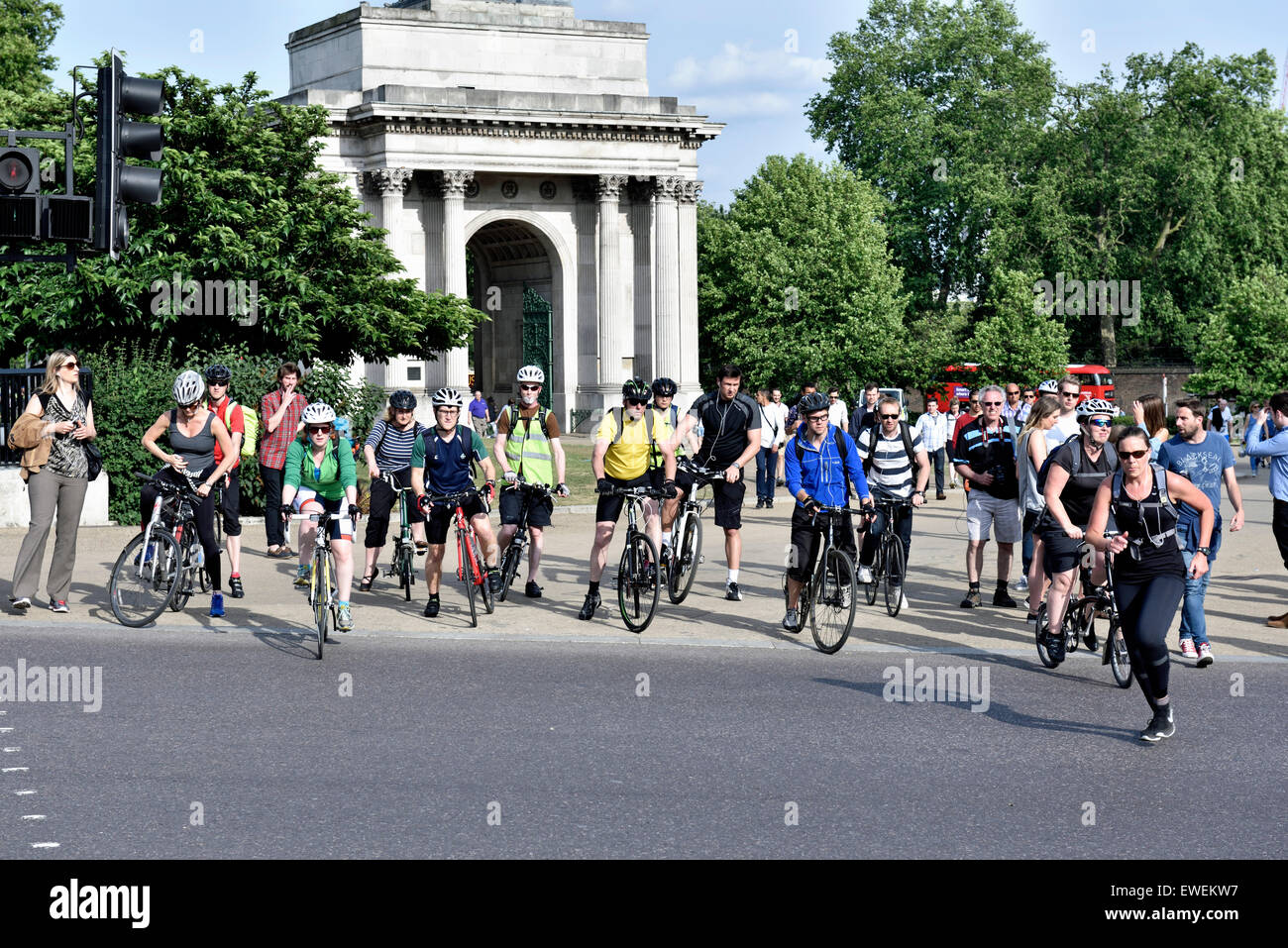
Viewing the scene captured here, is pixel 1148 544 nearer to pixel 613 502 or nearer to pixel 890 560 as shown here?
pixel 890 560

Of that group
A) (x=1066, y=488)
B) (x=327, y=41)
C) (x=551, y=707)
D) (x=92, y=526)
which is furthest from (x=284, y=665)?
(x=327, y=41)

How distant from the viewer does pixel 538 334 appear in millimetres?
57281

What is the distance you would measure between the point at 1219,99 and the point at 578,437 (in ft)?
104

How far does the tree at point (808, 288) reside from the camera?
6147 centimetres

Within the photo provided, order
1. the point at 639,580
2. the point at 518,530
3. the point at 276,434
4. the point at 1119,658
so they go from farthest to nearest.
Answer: the point at 276,434 < the point at 518,530 < the point at 639,580 < the point at 1119,658

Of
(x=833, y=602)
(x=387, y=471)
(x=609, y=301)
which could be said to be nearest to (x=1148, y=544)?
(x=833, y=602)

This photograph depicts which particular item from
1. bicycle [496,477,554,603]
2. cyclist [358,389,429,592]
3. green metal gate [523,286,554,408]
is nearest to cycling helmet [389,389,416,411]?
cyclist [358,389,429,592]

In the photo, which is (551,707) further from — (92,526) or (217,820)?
(92,526)

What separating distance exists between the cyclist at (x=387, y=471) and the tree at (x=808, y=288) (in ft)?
151

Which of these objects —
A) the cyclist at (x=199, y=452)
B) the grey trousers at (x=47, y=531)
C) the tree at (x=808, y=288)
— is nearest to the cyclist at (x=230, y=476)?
the cyclist at (x=199, y=452)

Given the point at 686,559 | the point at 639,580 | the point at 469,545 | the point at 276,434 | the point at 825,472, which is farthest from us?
the point at 276,434

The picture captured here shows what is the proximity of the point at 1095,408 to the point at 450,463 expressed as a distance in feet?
15.7

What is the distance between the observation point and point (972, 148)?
234 feet

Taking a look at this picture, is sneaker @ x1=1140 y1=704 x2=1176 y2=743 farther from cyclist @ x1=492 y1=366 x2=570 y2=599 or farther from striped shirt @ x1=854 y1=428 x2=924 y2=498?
cyclist @ x1=492 y1=366 x2=570 y2=599
